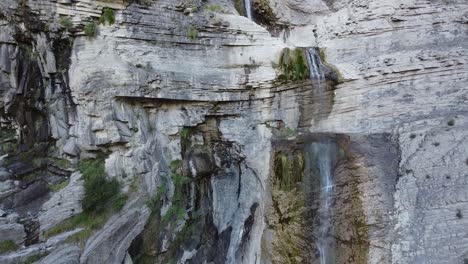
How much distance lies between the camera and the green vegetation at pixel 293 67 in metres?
11.0

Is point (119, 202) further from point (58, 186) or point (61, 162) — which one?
point (61, 162)

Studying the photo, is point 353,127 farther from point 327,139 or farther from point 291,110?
point 291,110

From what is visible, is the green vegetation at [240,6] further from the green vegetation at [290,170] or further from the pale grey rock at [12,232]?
the pale grey rock at [12,232]

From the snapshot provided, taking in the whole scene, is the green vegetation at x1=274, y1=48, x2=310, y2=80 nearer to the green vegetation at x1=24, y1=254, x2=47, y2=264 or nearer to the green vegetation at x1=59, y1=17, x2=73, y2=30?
the green vegetation at x1=59, y1=17, x2=73, y2=30

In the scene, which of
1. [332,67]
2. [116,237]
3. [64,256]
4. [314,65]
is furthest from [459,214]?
[64,256]

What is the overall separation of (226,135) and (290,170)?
97.7 inches

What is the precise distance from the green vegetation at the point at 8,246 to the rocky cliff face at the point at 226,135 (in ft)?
0.21

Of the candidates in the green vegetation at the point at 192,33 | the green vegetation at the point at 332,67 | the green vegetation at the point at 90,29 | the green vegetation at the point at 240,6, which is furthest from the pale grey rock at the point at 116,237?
the green vegetation at the point at 240,6

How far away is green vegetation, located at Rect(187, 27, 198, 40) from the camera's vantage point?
34.6ft

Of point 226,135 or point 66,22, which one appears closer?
point 66,22

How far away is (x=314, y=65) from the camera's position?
1121 cm

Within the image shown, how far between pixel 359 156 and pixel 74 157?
7.69m

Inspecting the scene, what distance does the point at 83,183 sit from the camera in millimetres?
8672

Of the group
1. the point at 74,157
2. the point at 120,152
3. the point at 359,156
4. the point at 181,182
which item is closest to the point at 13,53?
the point at 74,157
